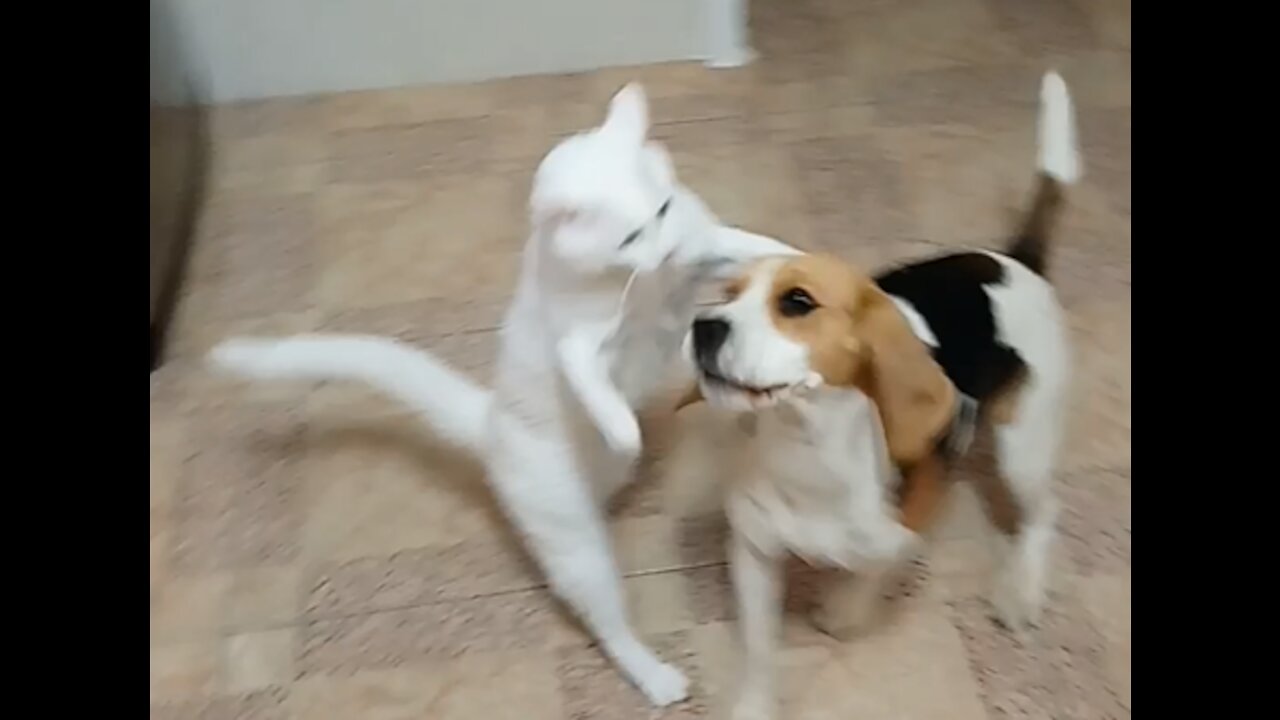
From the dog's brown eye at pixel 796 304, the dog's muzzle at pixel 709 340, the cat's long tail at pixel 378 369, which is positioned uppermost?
the dog's brown eye at pixel 796 304

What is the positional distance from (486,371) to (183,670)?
1.38 ft

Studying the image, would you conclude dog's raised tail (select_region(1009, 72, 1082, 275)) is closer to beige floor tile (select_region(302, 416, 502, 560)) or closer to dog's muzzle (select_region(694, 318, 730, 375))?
dog's muzzle (select_region(694, 318, 730, 375))

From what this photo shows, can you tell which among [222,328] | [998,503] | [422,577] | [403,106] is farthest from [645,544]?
[403,106]

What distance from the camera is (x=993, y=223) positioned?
65.6 inches

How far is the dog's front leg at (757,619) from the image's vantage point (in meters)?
1.19

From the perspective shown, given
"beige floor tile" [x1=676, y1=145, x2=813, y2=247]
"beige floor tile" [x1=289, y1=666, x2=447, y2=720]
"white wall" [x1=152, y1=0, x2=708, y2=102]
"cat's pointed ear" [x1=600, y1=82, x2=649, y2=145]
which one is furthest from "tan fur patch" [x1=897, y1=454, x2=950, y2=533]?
"white wall" [x1=152, y1=0, x2=708, y2=102]

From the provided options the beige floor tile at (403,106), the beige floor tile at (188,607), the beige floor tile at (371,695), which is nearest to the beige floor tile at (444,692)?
the beige floor tile at (371,695)

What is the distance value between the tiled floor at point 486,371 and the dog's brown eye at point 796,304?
0.42m

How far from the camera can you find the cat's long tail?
130 cm

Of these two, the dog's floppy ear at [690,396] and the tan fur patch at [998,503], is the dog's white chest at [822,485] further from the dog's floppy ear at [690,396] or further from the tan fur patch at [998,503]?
the tan fur patch at [998,503]

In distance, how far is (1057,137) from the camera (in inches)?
49.3

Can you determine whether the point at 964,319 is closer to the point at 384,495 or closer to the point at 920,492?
the point at 920,492

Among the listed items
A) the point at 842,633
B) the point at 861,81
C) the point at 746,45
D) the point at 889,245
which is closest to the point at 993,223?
the point at 889,245

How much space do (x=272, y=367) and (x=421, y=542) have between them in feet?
0.77
